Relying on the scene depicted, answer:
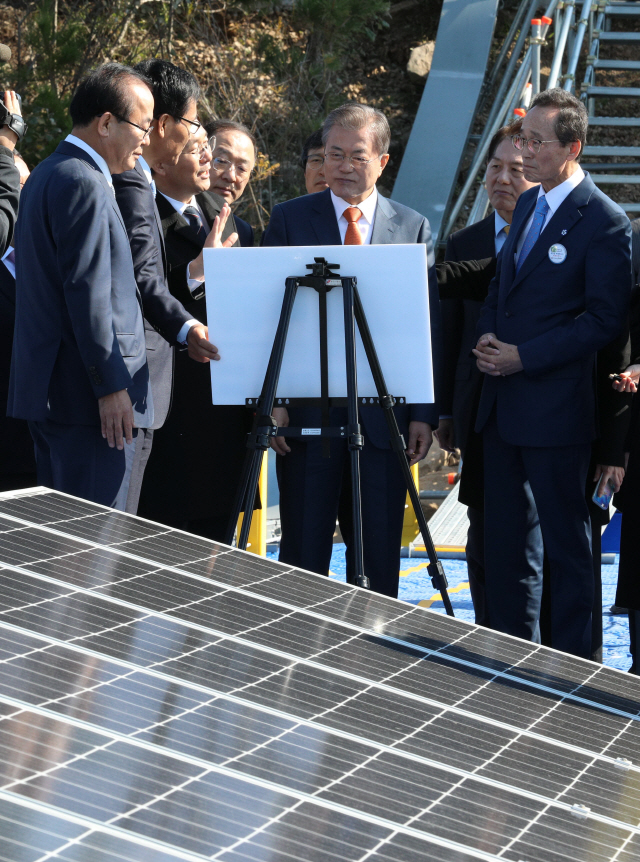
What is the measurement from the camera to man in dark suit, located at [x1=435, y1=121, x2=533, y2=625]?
498cm

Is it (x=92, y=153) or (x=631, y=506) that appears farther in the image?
(x=631, y=506)

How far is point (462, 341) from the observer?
511cm

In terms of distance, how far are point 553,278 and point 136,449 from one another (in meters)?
1.80

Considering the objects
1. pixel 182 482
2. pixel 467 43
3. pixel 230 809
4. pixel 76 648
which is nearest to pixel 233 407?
pixel 182 482

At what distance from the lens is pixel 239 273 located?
147 inches

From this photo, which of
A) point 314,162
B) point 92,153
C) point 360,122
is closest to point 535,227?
point 360,122

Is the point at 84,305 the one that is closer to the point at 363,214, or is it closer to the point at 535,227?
the point at 363,214

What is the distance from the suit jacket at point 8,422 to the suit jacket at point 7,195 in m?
0.15

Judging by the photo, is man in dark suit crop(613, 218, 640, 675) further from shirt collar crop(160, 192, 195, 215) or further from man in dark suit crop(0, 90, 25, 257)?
man in dark suit crop(0, 90, 25, 257)

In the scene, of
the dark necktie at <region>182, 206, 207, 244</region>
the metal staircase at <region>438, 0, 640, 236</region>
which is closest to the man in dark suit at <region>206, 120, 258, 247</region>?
the dark necktie at <region>182, 206, 207, 244</region>

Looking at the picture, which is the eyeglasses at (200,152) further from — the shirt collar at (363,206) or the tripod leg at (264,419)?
the tripod leg at (264,419)

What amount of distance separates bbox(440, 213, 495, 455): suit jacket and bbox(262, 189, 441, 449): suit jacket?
371mm

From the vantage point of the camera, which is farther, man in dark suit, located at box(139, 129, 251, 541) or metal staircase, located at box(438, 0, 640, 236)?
metal staircase, located at box(438, 0, 640, 236)

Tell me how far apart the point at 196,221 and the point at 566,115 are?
167 cm
